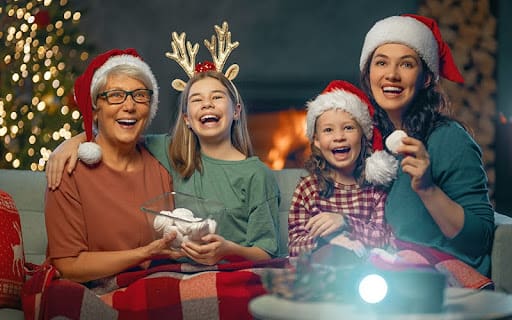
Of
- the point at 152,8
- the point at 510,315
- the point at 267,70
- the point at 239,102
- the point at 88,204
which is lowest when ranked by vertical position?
the point at 510,315

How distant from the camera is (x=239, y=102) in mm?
2859

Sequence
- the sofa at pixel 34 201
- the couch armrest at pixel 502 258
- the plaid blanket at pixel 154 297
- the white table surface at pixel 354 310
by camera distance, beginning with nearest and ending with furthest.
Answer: the white table surface at pixel 354 310 → the plaid blanket at pixel 154 297 → the couch armrest at pixel 502 258 → the sofa at pixel 34 201

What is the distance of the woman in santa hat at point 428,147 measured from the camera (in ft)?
8.47

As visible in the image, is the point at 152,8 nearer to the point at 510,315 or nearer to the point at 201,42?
the point at 201,42

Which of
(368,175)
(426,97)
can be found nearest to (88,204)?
(368,175)

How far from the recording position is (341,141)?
272 centimetres

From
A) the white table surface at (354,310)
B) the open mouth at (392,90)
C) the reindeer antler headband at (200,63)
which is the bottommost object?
the white table surface at (354,310)

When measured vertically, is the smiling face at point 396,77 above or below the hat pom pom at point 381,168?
above

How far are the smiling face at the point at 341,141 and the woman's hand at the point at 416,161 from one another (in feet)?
0.80

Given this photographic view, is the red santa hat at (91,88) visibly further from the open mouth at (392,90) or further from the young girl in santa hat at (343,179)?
the open mouth at (392,90)

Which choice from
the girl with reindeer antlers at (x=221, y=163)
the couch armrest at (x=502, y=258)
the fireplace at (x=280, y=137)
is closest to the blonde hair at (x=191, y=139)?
the girl with reindeer antlers at (x=221, y=163)

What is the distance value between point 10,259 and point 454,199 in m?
1.28

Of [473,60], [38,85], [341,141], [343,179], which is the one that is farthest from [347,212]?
[473,60]

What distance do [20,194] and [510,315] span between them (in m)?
1.72
